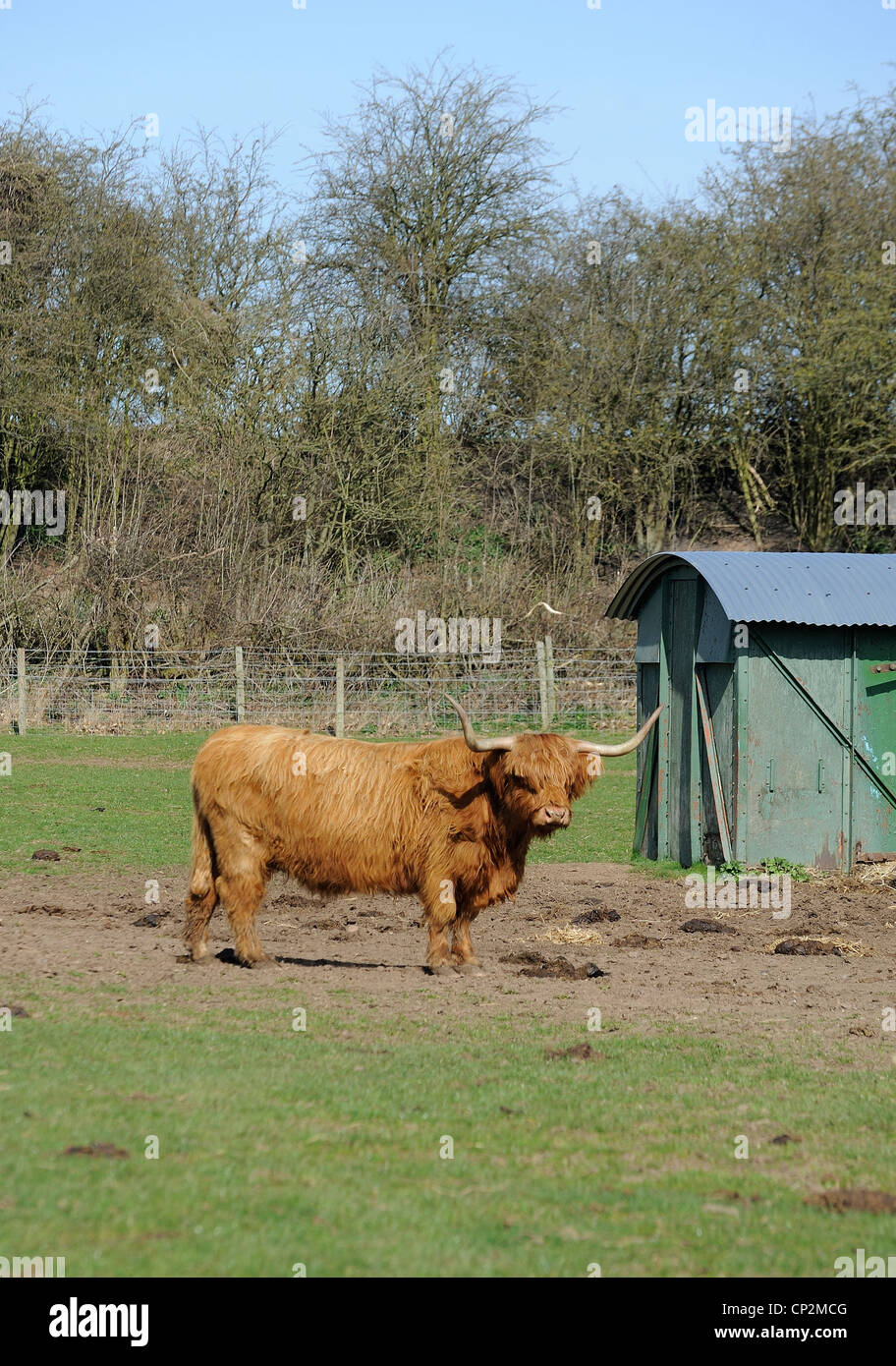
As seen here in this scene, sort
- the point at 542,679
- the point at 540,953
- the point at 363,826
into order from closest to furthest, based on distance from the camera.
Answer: the point at 363,826 < the point at 540,953 < the point at 542,679

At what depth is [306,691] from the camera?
28391 millimetres

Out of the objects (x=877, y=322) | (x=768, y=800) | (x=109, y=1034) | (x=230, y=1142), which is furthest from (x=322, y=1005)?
(x=877, y=322)

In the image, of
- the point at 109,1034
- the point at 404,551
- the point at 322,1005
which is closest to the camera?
the point at 109,1034

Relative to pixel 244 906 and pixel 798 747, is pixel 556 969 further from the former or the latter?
pixel 798 747

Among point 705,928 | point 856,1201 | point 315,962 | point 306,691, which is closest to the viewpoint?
point 856,1201

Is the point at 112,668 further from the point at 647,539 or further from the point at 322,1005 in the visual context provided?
the point at 322,1005

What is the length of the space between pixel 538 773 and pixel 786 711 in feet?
19.6

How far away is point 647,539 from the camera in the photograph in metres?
35.7

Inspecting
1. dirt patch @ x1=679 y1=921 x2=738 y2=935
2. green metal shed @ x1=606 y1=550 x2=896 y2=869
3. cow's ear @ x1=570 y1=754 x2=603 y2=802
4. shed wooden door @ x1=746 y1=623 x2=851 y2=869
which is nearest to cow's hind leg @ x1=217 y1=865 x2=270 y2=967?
cow's ear @ x1=570 y1=754 x2=603 y2=802

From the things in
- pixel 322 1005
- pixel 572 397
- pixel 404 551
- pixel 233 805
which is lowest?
pixel 322 1005

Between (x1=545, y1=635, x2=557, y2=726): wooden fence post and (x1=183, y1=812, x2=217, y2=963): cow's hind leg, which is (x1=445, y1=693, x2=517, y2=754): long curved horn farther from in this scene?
(x1=545, y1=635, x2=557, y2=726): wooden fence post

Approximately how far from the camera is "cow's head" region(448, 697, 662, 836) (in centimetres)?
941

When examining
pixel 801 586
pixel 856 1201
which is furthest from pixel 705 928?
pixel 856 1201

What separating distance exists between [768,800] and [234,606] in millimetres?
17403
